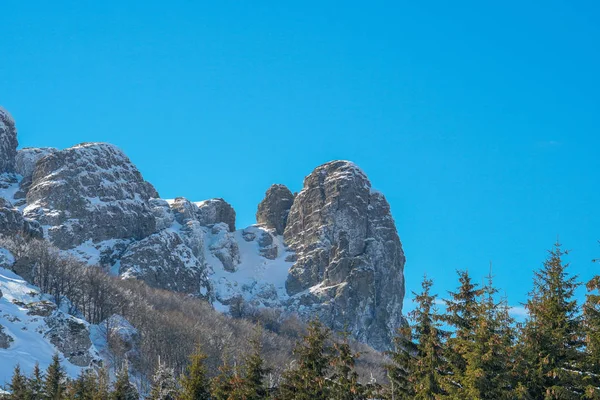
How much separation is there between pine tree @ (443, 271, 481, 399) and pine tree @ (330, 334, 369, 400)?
13.7 ft

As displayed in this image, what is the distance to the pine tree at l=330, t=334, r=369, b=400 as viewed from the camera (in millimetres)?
31484

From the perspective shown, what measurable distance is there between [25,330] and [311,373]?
69.5 meters

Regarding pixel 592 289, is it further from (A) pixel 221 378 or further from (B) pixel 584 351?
(A) pixel 221 378

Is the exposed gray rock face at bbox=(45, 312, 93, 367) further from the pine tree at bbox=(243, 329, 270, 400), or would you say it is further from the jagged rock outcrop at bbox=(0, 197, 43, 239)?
the pine tree at bbox=(243, 329, 270, 400)

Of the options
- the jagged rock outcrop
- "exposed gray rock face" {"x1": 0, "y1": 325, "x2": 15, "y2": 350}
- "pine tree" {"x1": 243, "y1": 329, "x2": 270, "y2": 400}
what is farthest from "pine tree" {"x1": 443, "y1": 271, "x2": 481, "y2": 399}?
the jagged rock outcrop

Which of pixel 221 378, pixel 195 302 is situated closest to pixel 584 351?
pixel 221 378

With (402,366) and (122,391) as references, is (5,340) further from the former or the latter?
(402,366)

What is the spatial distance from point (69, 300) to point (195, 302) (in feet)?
Answer: 223

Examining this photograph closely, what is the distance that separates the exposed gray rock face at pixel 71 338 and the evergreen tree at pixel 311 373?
6476cm

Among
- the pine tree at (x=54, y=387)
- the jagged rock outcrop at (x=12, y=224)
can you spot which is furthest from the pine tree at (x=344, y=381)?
the jagged rock outcrop at (x=12, y=224)

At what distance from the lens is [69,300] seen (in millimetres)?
122125

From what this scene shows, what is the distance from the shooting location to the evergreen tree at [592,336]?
27.2 metres

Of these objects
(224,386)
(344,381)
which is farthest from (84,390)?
(344,381)

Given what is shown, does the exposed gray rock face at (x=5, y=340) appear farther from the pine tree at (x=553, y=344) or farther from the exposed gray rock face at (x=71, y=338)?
the pine tree at (x=553, y=344)
